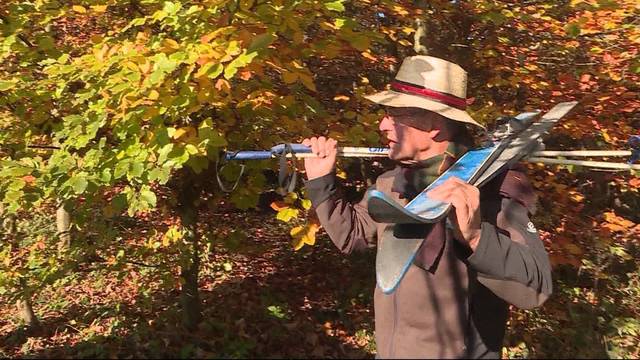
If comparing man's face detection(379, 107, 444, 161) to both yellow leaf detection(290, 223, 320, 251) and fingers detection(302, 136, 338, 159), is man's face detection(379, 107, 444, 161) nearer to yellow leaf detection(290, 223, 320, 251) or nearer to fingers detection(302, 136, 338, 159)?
fingers detection(302, 136, 338, 159)

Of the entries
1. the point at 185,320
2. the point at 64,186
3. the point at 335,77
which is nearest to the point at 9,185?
the point at 64,186

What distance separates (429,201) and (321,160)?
88 cm

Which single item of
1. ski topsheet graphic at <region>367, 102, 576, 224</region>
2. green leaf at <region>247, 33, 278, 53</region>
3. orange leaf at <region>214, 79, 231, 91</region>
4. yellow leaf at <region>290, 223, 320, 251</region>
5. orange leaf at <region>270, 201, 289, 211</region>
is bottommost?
yellow leaf at <region>290, 223, 320, 251</region>

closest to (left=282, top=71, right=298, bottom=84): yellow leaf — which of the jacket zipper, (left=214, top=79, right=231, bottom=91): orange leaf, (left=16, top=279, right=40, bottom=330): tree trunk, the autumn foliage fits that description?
the autumn foliage

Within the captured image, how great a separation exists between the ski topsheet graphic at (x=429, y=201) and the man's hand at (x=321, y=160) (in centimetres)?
62

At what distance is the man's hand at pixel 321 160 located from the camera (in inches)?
93.1

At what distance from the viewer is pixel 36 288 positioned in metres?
4.57

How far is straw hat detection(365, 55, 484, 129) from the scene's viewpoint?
212 centimetres

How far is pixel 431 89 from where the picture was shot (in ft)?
7.19

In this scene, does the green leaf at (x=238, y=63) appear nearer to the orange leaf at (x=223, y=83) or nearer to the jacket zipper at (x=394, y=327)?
the orange leaf at (x=223, y=83)

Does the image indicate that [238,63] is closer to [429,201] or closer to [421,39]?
[429,201]

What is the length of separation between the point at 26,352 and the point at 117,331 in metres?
0.99

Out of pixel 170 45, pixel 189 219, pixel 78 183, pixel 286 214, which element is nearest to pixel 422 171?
pixel 286 214

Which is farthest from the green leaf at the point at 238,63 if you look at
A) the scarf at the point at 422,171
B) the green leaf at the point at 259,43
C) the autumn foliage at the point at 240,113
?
the scarf at the point at 422,171
